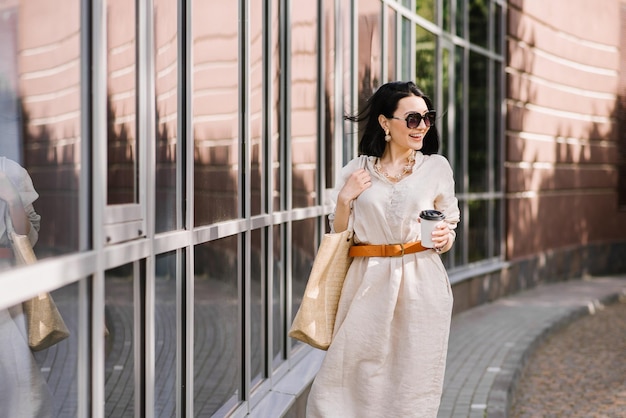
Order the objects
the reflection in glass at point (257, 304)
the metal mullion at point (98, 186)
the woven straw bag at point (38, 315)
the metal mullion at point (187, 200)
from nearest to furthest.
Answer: the woven straw bag at point (38, 315) → the metal mullion at point (98, 186) → the metal mullion at point (187, 200) → the reflection in glass at point (257, 304)

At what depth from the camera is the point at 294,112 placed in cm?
612

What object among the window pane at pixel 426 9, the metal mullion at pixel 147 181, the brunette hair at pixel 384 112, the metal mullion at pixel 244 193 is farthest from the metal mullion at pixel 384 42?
the metal mullion at pixel 147 181

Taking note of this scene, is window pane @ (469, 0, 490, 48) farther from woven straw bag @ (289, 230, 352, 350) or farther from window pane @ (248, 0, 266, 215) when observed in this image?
woven straw bag @ (289, 230, 352, 350)

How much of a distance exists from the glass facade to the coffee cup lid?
2.64ft

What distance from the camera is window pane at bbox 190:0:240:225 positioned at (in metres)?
4.09

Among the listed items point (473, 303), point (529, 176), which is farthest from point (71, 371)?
point (529, 176)

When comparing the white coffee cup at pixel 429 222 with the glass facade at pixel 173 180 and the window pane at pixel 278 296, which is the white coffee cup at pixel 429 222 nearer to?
the glass facade at pixel 173 180

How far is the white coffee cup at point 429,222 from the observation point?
420cm

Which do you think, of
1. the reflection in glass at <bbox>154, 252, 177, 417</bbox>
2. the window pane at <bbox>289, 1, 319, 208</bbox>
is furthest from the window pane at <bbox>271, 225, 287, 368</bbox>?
the reflection in glass at <bbox>154, 252, 177, 417</bbox>

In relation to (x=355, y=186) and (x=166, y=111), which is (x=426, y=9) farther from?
(x=166, y=111)

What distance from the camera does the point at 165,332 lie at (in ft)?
12.2

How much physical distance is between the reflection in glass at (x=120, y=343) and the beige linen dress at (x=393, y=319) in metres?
1.30

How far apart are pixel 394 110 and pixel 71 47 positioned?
2015 millimetres

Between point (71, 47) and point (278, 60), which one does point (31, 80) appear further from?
point (278, 60)
